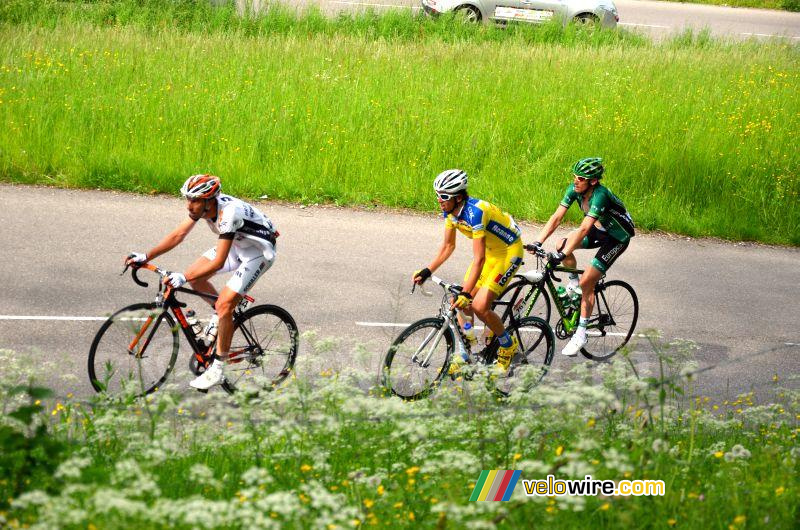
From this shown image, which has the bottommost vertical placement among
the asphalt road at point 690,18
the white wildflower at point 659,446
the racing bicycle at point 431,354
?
the racing bicycle at point 431,354

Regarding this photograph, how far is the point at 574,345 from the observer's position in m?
9.76

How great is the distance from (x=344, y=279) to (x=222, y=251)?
12.1 ft

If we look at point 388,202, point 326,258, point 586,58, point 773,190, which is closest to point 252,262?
point 326,258

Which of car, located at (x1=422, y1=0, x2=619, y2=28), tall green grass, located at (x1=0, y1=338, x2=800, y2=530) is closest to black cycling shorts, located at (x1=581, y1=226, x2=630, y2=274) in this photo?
tall green grass, located at (x1=0, y1=338, x2=800, y2=530)

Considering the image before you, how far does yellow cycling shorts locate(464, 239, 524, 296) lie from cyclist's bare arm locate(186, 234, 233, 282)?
231 cm

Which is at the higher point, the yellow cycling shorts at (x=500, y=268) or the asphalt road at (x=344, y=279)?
the yellow cycling shorts at (x=500, y=268)

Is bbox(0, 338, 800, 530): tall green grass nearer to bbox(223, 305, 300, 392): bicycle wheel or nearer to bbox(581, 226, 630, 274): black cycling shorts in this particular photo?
bbox(223, 305, 300, 392): bicycle wheel

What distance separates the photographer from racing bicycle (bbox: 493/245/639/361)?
9.58m

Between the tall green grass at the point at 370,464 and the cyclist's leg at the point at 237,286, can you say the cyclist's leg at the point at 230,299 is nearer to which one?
the cyclist's leg at the point at 237,286

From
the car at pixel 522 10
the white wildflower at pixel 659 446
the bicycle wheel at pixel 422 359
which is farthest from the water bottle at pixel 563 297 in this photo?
the car at pixel 522 10

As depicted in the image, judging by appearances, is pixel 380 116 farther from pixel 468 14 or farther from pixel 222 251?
pixel 222 251

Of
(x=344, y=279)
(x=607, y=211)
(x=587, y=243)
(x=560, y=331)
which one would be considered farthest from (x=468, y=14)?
(x=560, y=331)

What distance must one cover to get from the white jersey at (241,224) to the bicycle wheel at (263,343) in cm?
62

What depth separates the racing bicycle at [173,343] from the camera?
7973 millimetres
